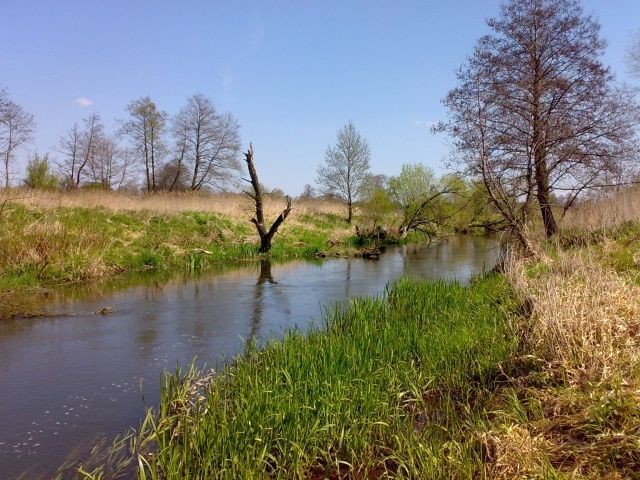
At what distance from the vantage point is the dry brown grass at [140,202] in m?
17.0

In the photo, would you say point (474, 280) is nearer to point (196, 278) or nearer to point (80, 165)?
point (196, 278)

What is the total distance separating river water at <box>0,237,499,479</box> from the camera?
470 centimetres

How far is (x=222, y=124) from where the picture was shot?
136 ft

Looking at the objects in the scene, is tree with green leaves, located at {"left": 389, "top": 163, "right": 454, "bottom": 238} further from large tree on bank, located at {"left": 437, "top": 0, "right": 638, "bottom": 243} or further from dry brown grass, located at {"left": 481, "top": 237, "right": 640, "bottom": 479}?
dry brown grass, located at {"left": 481, "top": 237, "right": 640, "bottom": 479}

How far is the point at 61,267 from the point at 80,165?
94.0ft

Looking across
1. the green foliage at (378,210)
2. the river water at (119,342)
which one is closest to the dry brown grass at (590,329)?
the river water at (119,342)

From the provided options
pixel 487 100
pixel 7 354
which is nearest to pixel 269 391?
pixel 7 354

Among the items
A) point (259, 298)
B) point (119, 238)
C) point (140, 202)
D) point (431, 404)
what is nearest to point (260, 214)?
point (119, 238)

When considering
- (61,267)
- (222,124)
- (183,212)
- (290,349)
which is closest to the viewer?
(290,349)

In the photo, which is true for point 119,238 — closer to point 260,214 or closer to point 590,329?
point 260,214

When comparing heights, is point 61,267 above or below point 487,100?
below

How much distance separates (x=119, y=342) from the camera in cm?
760

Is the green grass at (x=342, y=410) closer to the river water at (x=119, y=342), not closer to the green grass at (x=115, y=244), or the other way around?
the river water at (x=119, y=342)

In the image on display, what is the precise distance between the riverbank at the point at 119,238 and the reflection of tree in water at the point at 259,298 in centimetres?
219
